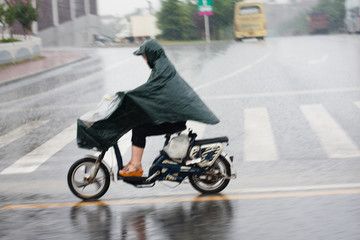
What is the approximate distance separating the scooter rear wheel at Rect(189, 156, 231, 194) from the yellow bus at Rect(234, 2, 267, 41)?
3645 centimetres

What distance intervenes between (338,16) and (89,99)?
6792 cm

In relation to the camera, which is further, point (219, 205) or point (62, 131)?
point (62, 131)

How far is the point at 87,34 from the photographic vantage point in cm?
6912

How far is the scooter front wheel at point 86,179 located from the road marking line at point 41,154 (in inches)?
81.7

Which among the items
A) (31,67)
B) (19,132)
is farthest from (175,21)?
(19,132)

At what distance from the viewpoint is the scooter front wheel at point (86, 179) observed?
6.94 metres

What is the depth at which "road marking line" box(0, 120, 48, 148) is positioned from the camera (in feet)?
37.4

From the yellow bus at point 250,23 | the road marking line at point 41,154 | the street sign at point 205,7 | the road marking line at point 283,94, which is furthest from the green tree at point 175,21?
the road marking line at point 41,154

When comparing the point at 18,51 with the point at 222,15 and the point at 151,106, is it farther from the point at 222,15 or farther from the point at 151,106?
the point at 222,15

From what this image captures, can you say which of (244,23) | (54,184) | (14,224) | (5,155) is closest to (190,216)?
(14,224)

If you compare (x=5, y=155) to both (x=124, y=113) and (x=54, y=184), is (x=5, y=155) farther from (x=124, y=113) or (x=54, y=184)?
(x=124, y=113)

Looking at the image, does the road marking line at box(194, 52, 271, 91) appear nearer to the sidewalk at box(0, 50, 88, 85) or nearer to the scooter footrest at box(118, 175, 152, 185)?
the sidewalk at box(0, 50, 88, 85)

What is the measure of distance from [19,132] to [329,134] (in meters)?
5.89

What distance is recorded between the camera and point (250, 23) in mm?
42938
